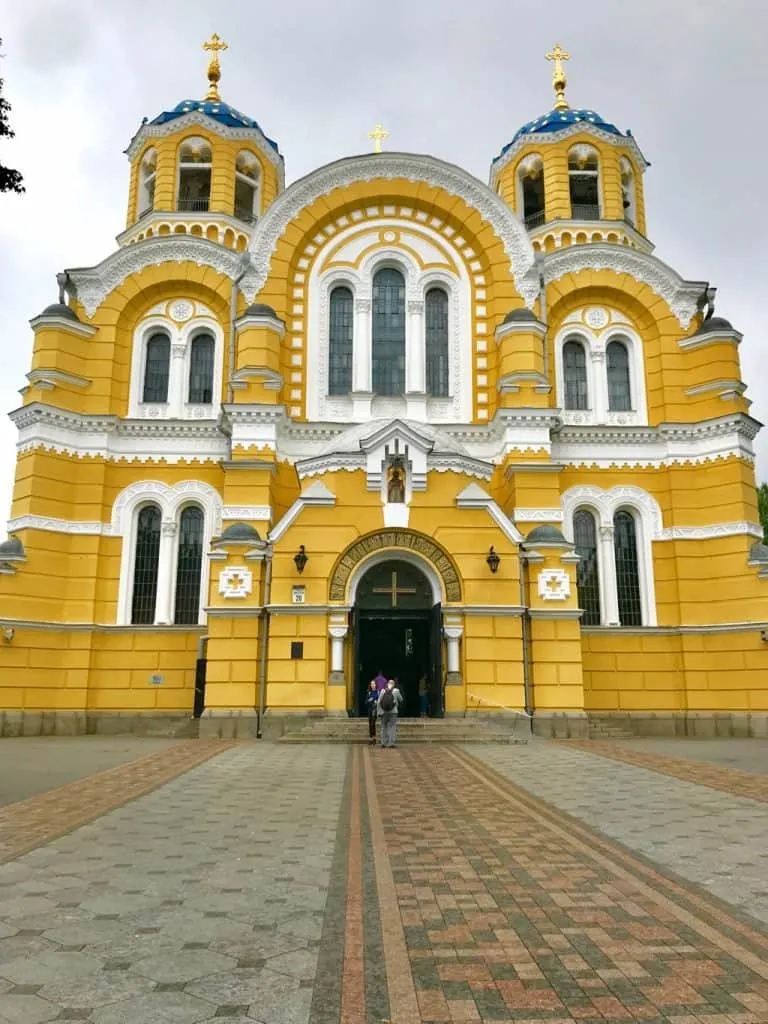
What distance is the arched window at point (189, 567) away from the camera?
24312mm

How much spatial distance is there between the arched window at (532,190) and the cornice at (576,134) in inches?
20.8

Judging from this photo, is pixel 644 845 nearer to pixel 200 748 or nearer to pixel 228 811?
pixel 228 811

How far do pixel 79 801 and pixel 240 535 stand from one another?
37.3ft

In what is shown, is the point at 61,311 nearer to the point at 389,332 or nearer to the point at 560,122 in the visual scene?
the point at 389,332

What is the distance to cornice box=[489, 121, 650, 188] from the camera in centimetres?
2911

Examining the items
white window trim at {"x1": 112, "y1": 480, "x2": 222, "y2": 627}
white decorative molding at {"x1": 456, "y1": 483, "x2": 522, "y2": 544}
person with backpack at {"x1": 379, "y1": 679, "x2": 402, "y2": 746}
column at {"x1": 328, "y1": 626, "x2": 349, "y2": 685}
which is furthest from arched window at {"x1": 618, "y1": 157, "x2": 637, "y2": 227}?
person with backpack at {"x1": 379, "y1": 679, "x2": 402, "y2": 746}

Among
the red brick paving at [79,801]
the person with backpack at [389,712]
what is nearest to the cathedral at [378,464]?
the person with backpack at [389,712]

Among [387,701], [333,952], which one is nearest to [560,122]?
[387,701]

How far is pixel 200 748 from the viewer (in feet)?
58.4

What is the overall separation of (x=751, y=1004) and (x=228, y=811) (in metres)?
6.75

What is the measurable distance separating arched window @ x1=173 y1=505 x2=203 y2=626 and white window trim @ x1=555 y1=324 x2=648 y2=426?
11.9 m

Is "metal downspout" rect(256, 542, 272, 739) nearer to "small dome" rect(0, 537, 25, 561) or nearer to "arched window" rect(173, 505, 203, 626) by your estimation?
"arched window" rect(173, 505, 203, 626)

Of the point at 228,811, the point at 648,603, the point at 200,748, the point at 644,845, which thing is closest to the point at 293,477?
the point at 200,748

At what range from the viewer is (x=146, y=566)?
81.0 feet
